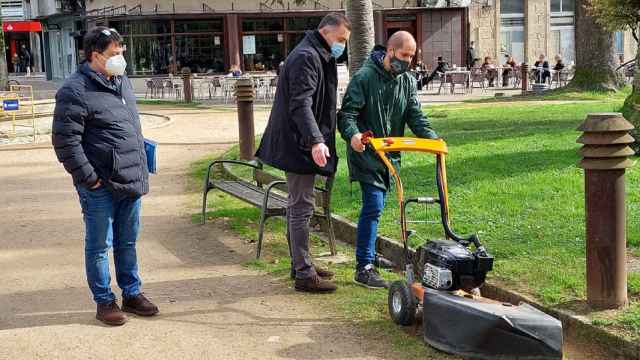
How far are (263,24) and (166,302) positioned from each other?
108ft

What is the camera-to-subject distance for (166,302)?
630 centimetres

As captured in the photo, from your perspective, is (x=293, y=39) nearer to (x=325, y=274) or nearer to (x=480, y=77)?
(x=480, y=77)

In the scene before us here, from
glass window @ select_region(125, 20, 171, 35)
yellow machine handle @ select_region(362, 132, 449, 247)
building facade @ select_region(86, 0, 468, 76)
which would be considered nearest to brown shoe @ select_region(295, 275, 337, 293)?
yellow machine handle @ select_region(362, 132, 449, 247)

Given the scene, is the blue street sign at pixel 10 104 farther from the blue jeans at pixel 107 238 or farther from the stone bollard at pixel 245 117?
the blue jeans at pixel 107 238

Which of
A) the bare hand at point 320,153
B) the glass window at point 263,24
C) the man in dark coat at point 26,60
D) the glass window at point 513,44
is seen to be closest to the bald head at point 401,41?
the bare hand at point 320,153

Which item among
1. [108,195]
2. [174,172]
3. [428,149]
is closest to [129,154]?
[108,195]

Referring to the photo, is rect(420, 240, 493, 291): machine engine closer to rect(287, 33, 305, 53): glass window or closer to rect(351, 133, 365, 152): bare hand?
rect(351, 133, 365, 152): bare hand

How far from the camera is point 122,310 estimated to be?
6.01 meters

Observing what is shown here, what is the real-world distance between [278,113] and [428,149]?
1.17 metres

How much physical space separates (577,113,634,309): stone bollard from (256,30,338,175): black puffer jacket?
1.77m

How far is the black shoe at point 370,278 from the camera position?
250 inches

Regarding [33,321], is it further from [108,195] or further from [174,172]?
[174,172]

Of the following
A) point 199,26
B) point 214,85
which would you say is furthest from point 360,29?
point 199,26

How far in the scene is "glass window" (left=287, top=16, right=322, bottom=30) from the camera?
3853cm
